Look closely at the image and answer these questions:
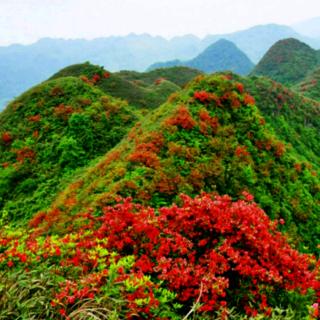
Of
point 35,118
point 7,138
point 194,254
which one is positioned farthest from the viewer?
point 35,118

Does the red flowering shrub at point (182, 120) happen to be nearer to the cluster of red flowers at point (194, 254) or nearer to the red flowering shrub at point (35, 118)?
the cluster of red flowers at point (194, 254)

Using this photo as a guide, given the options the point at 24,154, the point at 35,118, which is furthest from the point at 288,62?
the point at 24,154

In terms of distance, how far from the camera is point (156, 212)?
32.0 feet

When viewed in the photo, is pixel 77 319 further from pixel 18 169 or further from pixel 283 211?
pixel 18 169

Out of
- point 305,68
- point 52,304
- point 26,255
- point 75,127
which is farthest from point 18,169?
point 305,68

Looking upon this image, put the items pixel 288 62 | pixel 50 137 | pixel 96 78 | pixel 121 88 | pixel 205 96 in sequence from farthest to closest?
pixel 288 62 → pixel 96 78 → pixel 121 88 → pixel 50 137 → pixel 205 96

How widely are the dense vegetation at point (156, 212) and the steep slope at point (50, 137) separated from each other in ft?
0.29

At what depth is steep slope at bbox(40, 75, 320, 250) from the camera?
38.8ft

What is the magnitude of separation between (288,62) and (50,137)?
7969cm

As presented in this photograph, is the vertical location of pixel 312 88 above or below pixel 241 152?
below

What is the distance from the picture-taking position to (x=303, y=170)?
1772 centimetres

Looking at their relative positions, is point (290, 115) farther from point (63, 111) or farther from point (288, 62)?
point (288, 62)

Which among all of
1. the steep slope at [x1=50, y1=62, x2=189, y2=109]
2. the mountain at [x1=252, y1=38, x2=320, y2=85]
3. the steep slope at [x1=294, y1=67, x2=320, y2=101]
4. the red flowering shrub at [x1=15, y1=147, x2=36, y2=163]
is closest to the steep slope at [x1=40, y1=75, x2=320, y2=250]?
the red flowering shrub at [x1=15, y1=147, x2=36, y2=163]

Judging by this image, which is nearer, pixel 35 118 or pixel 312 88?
pixel 35 118
